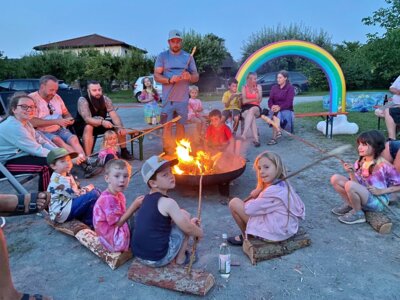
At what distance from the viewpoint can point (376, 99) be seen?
13070 mm

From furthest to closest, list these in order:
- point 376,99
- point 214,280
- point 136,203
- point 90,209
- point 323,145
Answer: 1. point 376,99
2. point 323,145
3. point 90,209
4. point 136,203
5. point 214,280

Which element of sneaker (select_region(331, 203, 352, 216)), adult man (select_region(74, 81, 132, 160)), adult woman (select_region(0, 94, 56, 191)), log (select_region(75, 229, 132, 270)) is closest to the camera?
log (select_region(75, 229, 132, 270))

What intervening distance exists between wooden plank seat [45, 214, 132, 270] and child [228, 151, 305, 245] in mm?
1102

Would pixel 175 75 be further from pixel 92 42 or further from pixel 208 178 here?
pixel 92 42

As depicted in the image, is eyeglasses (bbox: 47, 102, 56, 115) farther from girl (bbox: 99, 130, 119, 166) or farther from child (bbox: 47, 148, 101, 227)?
child (bbox: 47, 148, 101, 227)

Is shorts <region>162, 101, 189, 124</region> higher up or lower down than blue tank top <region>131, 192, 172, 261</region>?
higher up

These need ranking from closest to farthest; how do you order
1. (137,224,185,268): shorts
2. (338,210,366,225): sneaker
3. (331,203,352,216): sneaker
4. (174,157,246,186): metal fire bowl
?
1. (137,224,185,268): shorts
2. (338,210,366,225): sneaker
3. (331,203,352,216): sneaker
4. (174,157,246,186): metal fire bowl

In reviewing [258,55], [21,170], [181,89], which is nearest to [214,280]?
[21,170]

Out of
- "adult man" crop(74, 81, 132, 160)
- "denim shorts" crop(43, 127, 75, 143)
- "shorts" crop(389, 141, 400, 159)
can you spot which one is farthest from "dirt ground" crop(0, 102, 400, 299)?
"adult man" crop(74, 81, 132, 160)

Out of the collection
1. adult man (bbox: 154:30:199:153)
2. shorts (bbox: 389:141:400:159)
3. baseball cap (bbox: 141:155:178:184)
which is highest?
adult man (bbox: 154:30:199:153)

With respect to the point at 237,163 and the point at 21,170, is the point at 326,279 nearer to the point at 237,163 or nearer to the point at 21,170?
the point at 237,163

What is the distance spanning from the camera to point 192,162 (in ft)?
14.6

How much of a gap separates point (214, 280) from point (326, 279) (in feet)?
2.81

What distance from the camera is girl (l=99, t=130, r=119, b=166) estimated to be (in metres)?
5.45
